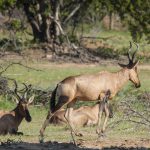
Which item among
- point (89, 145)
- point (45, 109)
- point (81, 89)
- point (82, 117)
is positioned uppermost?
point (81, 89)

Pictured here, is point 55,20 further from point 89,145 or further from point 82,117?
point 89,145

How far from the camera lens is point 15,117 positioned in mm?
17078

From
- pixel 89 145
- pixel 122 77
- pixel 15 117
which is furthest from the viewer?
pixel 15 117

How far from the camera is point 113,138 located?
14.2 meters

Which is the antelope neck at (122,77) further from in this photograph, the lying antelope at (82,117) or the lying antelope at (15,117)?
the lying antelope at (15,117)

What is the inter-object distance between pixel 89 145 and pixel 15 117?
4.85 metres

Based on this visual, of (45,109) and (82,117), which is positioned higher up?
(82,117)

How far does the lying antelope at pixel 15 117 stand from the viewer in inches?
650

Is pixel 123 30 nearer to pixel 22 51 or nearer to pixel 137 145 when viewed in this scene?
pixel 22 51

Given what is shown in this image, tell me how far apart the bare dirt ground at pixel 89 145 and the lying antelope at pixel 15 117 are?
3575 mm

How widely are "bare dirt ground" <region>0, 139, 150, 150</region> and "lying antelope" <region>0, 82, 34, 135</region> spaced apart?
3.57 metres

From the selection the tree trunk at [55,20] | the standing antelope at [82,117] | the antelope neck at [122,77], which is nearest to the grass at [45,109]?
the standing antelope at [82,117]

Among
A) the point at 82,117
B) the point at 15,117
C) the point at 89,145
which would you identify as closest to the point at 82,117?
the point at 82,117

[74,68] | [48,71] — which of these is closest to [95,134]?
[48,71]
